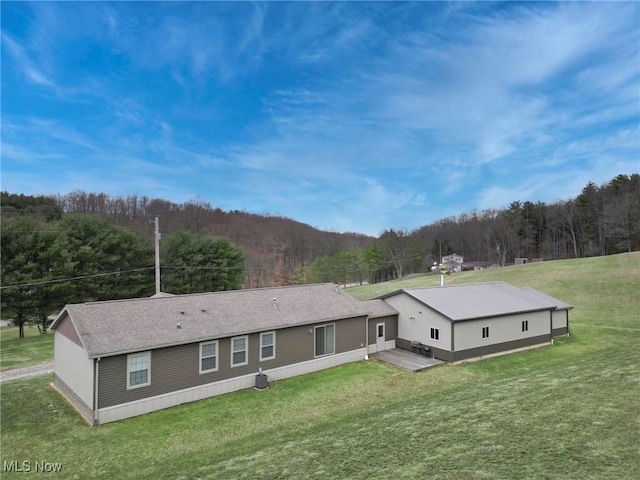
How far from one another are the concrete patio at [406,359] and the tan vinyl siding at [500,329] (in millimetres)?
1707

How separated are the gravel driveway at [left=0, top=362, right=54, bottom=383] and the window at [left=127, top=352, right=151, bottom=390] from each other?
26.8 feet

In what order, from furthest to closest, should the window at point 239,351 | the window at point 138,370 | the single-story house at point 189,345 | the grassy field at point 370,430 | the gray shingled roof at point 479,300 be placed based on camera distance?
the gray shingled roof at point 479,300 < the window at point 239,351 < the window at point 138,370 < the single-story house at point 189,345 < the grassy field at point 370,430

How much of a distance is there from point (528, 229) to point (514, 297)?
66330 millimetres

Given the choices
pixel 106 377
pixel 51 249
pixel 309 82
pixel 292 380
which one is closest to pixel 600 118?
pixel 309 82

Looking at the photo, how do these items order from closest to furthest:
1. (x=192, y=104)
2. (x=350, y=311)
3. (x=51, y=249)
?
1. (x=350, y=311)
2. (x=51, y=249)
3. (x=192, y=104)

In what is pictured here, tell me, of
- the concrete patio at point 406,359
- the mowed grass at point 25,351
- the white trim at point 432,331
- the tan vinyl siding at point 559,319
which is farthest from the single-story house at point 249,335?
the mowed grass at point 25,351

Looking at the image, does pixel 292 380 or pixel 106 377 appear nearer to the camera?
pixel 106 377

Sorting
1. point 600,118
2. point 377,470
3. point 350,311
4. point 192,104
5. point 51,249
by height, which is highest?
point 192,104

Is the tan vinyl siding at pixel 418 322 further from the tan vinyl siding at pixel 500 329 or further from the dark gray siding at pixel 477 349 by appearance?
the tan vinyl siding at pixel 500 329

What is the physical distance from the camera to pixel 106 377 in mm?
11391

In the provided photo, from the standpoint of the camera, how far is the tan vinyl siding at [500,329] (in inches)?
724

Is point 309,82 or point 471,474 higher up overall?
point 309,82

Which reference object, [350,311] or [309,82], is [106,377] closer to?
[350,311]

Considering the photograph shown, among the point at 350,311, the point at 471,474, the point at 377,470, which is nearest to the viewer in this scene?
the point at 471,474
